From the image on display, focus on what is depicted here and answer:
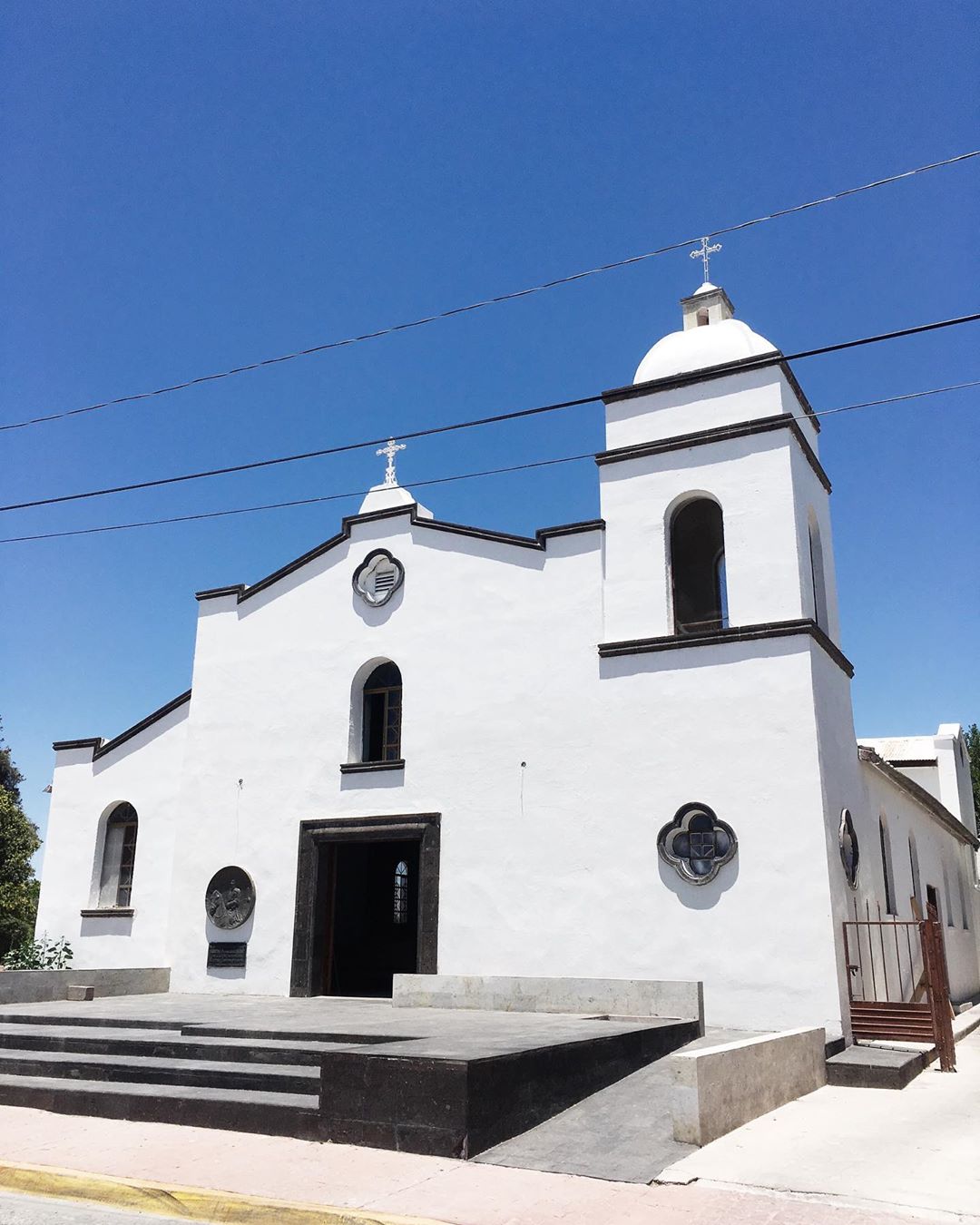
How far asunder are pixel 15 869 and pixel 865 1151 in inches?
1166

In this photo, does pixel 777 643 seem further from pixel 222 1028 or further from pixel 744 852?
pixel 222 1028

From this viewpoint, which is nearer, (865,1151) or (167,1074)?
(865,1151)

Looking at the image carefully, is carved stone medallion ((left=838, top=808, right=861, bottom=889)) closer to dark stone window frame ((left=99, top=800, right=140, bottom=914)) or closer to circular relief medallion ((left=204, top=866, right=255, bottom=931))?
circular relief medallion ((left=204, top=866, right=255, bottom=931))

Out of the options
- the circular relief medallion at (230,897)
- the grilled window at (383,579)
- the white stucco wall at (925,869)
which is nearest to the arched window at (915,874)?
the white stucco wall at (925,869)

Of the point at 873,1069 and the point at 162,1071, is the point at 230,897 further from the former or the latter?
the point at 873,1069

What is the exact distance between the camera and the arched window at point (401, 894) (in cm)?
2033

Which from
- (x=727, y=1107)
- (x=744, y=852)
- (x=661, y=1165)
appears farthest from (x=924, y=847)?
(x=661, y=1165)

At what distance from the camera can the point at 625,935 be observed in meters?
13.3

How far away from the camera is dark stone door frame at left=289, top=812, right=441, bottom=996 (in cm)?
1474

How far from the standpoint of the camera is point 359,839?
15688mm

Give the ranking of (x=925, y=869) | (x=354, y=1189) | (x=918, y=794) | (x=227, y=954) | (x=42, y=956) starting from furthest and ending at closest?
(x=925, y=869), (x=918, y=794), (x=42, y=956), (x=227, y=954), (x=354, y=1189)

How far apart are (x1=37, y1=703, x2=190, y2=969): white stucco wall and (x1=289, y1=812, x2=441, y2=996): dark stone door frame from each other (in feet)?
8.60

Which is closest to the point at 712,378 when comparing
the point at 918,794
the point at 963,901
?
the point at 918,794

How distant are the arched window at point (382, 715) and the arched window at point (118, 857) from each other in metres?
4.82
